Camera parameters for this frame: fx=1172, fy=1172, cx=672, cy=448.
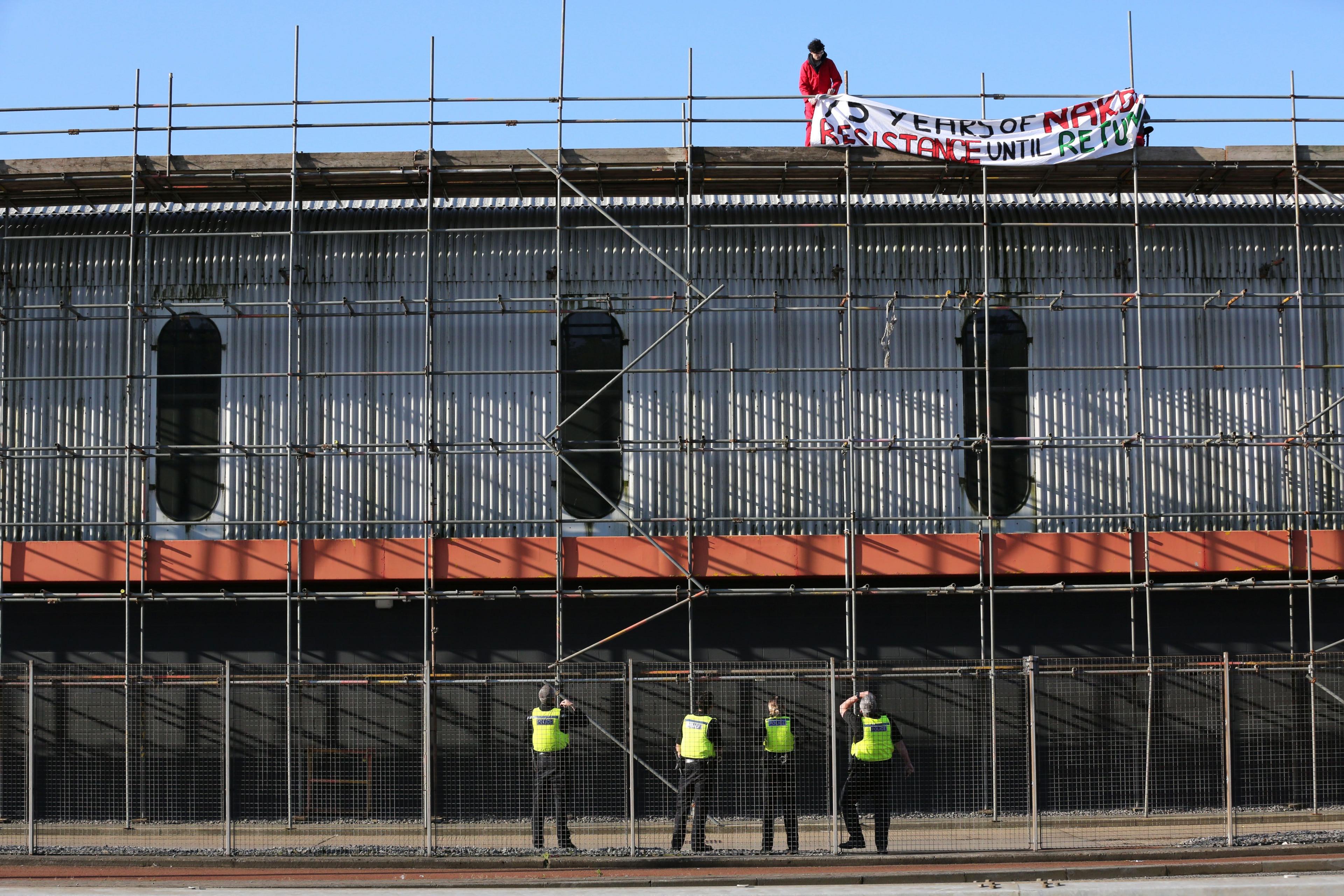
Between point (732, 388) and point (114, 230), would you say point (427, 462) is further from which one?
point (114, 230)

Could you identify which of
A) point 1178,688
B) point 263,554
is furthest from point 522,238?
point 1178,688

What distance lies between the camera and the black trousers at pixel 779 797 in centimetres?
1345

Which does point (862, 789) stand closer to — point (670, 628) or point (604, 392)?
point (670, 628)

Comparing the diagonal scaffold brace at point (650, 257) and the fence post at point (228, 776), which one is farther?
the diagonal scaffold brace at point (650, 257)

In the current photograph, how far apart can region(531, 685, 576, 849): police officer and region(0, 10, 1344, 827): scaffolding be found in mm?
2194

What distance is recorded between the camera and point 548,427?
1720cm

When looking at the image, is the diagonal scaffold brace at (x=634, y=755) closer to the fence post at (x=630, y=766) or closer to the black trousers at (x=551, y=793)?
the fence post at (x=630, y=766)

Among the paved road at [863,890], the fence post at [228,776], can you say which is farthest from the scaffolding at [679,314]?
the paved road at [863,890]

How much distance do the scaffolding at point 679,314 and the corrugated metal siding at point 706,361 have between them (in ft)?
0.30

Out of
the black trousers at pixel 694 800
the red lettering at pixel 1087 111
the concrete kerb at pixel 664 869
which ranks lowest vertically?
the concrete kerb at pixel 664 869

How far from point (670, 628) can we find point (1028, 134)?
8.55 m

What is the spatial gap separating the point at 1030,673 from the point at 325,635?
31.6 feet

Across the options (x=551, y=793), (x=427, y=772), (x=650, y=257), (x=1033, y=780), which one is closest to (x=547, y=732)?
(x=551, y=793)

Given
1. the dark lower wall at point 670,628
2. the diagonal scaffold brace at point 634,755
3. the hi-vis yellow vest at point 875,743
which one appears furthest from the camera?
the dark lower wall at point 670,628
